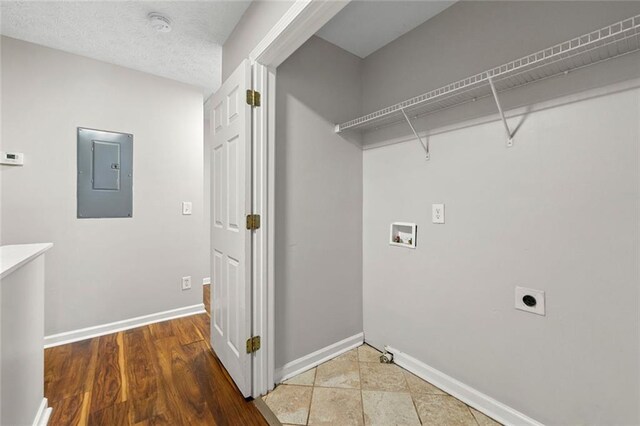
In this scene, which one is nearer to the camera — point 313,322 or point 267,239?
point 267,239

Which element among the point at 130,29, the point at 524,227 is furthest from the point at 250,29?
the point at 524,227

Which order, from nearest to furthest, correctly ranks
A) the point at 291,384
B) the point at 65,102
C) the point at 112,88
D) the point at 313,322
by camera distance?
1. the point at 291,384
2. the point at 313,322
3. the point at 65,102
4. the point at 112,88

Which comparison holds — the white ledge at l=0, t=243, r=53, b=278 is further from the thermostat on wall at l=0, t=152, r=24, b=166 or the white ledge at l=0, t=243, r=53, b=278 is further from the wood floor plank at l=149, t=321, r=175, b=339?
the wood floor plank at l=149, t=321, r=175, b=339

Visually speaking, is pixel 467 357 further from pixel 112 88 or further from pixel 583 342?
pixel 112 88

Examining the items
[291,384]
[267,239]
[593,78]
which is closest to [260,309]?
[267,239]

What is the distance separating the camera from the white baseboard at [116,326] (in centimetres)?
225

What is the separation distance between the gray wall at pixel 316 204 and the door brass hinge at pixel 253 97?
0.59ft

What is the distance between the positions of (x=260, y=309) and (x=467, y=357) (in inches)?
49.6

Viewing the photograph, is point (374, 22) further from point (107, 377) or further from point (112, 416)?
point (107, 377)

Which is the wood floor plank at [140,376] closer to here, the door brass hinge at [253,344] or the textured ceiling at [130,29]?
the door brass hinge at [253,344]

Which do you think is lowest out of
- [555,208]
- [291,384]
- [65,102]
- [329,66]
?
[291,384]

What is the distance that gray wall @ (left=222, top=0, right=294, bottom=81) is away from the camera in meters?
1.47

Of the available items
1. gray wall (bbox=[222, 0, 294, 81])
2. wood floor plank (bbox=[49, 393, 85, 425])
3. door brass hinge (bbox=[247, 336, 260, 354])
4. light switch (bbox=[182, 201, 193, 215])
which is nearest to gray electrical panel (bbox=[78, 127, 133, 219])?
light switch (bbox=[182, 201, 193, 215])

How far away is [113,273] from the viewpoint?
249cm
